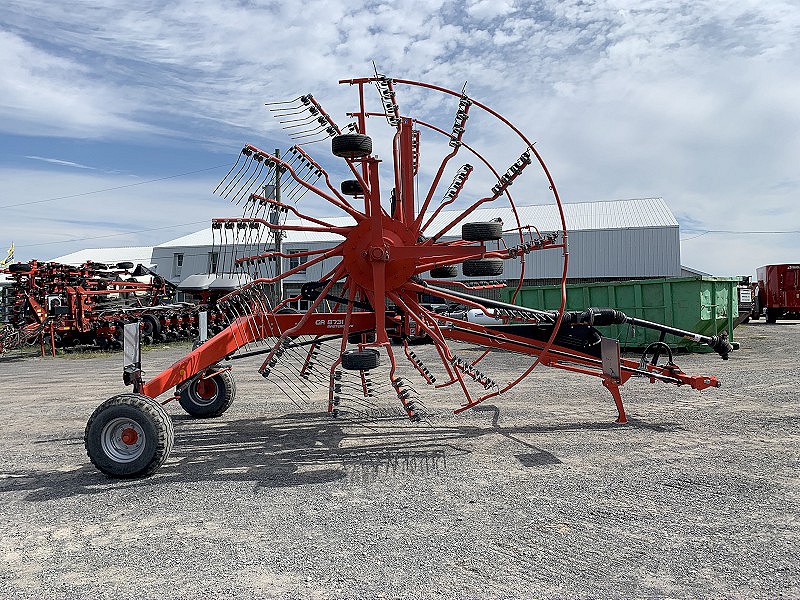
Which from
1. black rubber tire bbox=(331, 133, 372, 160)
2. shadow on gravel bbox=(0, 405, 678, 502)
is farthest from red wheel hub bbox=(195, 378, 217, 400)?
black rubber tire bbox=(331, 133, 372, 160)

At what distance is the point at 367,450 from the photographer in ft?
23.1

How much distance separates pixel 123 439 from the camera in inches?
243

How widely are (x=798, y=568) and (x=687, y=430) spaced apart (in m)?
3.69

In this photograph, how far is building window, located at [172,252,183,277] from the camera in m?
38.6

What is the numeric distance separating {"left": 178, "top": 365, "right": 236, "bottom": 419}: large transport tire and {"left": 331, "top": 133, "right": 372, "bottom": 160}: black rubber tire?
3.86 m

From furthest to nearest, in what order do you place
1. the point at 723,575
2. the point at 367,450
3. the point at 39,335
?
the point at 39,335
the point at 367,450
the point at 723,575

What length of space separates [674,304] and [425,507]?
513 inches

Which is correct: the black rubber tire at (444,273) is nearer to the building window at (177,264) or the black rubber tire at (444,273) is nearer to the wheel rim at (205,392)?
the wheel rim at (205,392)

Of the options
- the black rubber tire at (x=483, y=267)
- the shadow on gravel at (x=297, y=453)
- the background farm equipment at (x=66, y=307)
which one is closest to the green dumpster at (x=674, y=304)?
the shadow on gravel at (x=297, y=453)

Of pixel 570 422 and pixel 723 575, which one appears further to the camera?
pixel 570 422

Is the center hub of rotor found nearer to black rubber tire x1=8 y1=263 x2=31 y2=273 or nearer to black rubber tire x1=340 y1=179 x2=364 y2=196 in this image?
black rubber tire x1=340 y1=179 x2=364 y2=196

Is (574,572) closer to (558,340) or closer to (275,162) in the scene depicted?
(558,340)

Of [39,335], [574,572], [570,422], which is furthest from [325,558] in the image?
[39,335]

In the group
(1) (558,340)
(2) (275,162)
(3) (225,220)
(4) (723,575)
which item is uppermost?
(2) (275,162)
